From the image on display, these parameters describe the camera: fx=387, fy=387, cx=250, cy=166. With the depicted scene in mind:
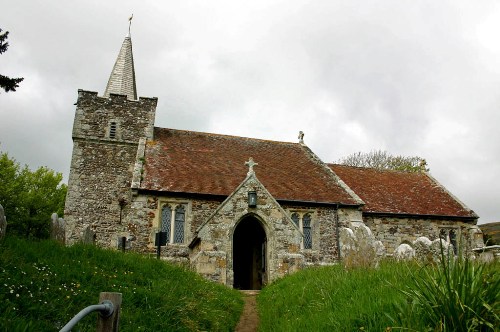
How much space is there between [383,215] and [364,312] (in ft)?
50.8

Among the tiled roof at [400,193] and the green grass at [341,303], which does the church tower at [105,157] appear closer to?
the green grass at [341,303]

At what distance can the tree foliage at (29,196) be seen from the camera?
34062 millimetres

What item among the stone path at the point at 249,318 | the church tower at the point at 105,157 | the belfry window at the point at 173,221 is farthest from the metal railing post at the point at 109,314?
the church tower at the point at 105,157

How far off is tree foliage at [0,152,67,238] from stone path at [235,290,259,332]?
27.0m

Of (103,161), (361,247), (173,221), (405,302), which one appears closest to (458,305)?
(405,302)

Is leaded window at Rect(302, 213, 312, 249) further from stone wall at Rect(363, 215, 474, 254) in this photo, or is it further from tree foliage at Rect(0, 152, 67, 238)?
tree foliage at Rect(0, 152, 67, 238)

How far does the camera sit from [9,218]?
112 ft

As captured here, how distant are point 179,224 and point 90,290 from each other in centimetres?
1037

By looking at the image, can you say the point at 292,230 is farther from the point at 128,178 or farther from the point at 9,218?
the point at 9,218

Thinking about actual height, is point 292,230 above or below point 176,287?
above

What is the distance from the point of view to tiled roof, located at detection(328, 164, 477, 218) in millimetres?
19875

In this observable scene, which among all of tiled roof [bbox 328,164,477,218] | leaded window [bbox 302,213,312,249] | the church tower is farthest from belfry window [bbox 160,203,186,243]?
tiled roof [bbox 328,164,477,218]

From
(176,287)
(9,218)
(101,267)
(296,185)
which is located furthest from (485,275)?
(9,218)

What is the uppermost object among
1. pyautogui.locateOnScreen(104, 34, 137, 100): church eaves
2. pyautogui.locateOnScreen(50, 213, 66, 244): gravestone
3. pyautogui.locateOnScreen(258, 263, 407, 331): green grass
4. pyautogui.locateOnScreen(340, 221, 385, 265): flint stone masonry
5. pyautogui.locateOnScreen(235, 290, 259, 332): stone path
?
pyautogui.locateOnScreen(104, 34, 137, 100): church eaves
